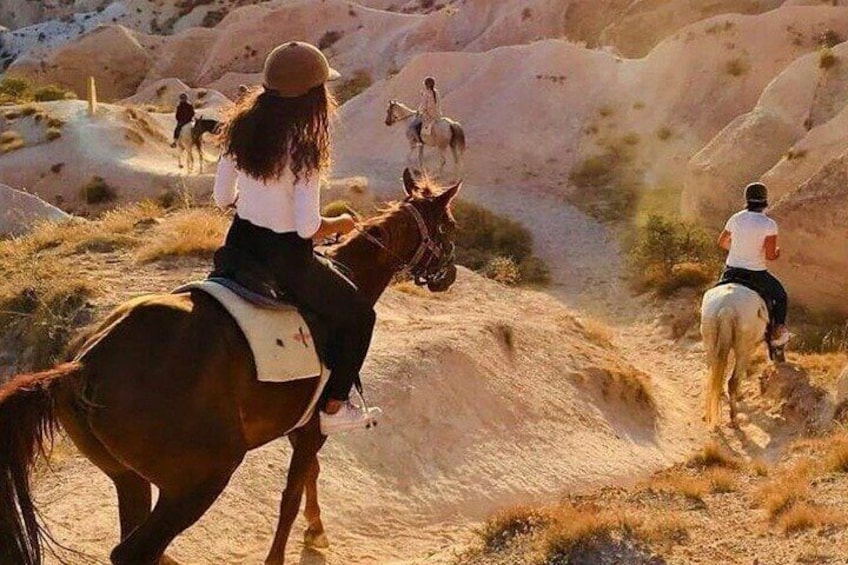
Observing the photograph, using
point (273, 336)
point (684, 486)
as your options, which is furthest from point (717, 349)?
point (273, 336)

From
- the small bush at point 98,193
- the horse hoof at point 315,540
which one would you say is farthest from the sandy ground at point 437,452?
the small bush at point 98,193

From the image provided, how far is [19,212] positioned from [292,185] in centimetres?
1650

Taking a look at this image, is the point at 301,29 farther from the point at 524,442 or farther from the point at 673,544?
the point at 673,544

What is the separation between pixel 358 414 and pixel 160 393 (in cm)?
152

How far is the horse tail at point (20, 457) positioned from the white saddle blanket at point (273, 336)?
100cm

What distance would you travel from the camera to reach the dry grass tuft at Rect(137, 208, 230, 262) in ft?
45.3

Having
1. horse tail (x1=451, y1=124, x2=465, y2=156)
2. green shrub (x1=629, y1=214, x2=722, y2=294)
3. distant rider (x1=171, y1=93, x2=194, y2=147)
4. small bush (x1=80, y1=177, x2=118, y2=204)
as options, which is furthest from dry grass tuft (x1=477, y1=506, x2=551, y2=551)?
distant rider (x1=171, y1=93, x2=194, y2=147)

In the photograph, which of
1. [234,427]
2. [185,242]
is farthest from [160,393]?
[185,242]

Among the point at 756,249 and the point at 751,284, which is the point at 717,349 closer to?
the point at 751,284

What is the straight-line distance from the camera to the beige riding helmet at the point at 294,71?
5.75 m

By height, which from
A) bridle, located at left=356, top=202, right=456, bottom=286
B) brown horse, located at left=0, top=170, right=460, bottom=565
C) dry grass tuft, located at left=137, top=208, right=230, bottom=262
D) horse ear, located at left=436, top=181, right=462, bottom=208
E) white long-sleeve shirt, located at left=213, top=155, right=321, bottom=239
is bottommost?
dry grass tuft, located at left=137, top=208, right=230, bottom=262

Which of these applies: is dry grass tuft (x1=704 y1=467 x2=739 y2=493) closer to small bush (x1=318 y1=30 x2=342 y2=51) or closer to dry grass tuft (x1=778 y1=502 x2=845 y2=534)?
dry grass tuft (x1=778 y1=502 x2=845 y2=534)

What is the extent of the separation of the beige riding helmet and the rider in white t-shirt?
7.54 m

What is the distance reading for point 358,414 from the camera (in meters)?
6.41
